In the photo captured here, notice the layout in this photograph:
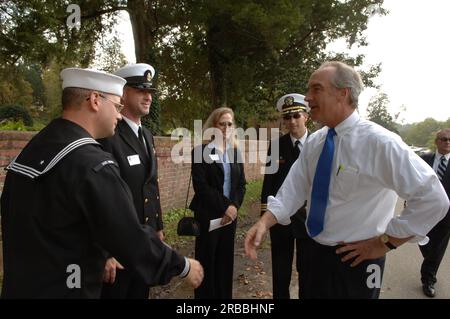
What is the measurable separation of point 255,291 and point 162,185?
3.72m

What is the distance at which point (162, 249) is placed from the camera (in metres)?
1.86

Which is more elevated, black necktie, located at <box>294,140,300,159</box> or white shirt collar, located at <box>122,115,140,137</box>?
white shirt collar, located at <box>122,115,140,137</box>

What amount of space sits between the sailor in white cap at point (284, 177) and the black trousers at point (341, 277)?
3.95ft

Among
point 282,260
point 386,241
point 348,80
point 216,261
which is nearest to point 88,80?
point 348,80

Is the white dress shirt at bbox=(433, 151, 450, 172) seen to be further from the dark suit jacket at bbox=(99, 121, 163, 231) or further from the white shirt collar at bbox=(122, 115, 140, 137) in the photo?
the white shirt collar at bbox=(122, 115, 140, 137)

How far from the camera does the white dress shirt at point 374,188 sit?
192 cm

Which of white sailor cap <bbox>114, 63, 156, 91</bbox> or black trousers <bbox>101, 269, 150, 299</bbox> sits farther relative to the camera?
white sailor cap <bbox>114, 63, 156, 91</bbox>

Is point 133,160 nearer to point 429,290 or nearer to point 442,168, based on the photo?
point 429,290

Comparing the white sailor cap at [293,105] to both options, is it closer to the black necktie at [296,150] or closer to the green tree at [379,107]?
the black necktie at [296,150]

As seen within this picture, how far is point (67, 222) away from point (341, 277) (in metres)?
1.70

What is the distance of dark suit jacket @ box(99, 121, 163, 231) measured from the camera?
8.87ft

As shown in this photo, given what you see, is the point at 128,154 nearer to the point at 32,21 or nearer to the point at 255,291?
the point at 255,291

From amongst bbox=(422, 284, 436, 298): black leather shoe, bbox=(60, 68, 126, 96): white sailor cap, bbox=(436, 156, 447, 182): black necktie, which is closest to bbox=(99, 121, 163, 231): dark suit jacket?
bbox=(60, 68, 126, 96): white sailor cap

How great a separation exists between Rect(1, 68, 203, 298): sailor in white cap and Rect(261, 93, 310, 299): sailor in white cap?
2.17m
